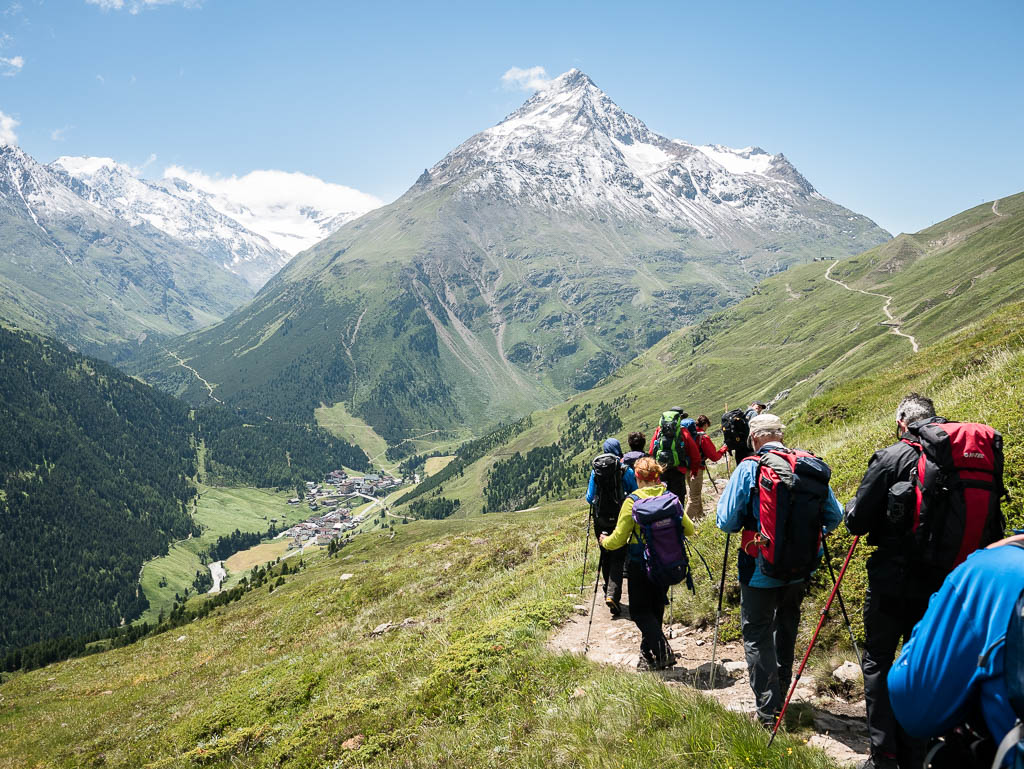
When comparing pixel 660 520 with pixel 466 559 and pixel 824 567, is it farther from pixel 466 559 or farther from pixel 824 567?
pixel 466 559

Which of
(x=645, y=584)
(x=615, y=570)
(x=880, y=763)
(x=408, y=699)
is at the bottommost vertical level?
(x=408, y=699)

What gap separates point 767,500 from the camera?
26.7ft

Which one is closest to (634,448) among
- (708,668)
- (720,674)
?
(708,668)

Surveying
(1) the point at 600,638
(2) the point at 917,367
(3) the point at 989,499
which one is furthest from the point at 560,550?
(2) the point at 917,367

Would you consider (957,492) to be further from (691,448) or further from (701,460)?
(701,460)

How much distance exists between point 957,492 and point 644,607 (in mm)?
6098

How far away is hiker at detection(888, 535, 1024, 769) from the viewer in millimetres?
3533

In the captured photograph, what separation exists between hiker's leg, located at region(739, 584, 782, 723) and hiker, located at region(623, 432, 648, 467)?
5.86 meters

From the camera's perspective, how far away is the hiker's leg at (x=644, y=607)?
34.6 ft

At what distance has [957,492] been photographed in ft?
20.4

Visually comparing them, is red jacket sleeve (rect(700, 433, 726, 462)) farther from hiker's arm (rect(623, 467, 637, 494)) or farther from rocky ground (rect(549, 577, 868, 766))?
rocky ground (rect(549, 577, 868, 766))

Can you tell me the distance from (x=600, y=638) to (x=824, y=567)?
565 cm

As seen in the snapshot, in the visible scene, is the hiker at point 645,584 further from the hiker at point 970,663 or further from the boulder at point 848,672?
the hiker at point 970,663

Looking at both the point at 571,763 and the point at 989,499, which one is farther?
the point at 571,763
